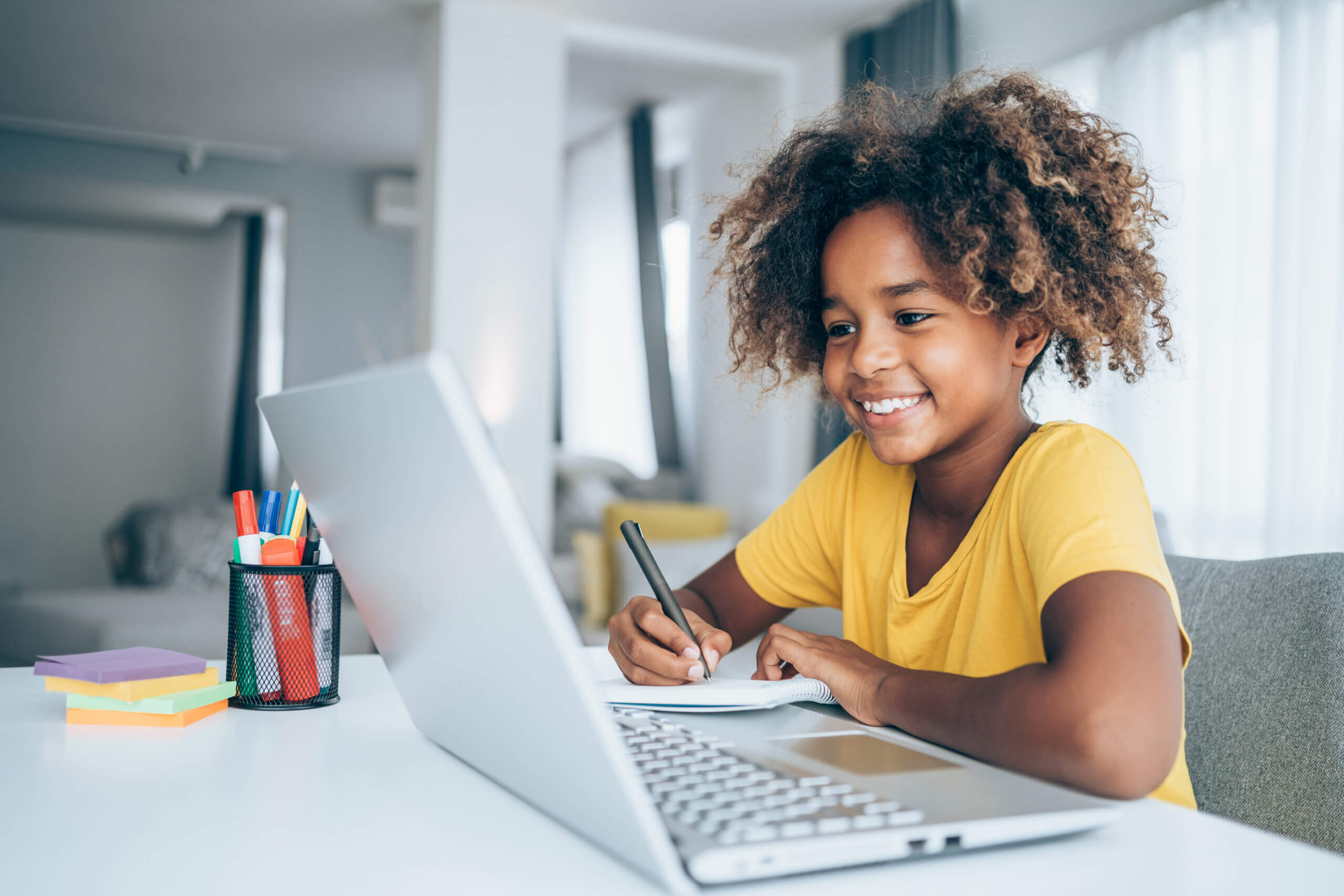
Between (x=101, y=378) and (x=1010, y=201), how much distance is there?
6.71m

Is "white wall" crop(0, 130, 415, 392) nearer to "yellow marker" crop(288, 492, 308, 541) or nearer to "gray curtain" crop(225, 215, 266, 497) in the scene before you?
"gray curtain" crop(225, 215, 266, 497)

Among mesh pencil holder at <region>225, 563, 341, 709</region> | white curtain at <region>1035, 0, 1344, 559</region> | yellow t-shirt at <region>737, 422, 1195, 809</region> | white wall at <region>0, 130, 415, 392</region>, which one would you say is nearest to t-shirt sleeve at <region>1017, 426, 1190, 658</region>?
yellow t-shirt at <region>737, 422, 1195, 809</region>

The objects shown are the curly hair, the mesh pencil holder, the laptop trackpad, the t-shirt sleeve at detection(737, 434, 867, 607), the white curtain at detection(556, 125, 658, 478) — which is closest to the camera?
the laptop trackpad

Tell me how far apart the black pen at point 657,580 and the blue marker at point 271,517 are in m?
0.28

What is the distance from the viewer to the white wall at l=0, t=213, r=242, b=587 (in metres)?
6.25

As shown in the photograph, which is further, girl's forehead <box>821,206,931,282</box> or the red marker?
girl's forehead <box>821,206,931,282</box>

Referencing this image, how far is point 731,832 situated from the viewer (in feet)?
1.39

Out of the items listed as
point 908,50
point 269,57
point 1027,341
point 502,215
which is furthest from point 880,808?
point 269,57

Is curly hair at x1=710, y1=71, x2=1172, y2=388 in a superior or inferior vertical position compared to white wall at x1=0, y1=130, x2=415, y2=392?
inferior

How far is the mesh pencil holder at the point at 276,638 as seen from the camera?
2.66 ft

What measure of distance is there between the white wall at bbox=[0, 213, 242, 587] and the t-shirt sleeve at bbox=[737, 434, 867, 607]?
20.2ft

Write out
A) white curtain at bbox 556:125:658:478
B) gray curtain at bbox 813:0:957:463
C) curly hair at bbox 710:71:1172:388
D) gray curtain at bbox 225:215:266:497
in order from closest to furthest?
1. curly hair at bbox 710:71:1172:388
2. gray curtain at bbox 813:0:957:463
3. white curtain at bbox 556:125:658:478
4. gray curtain at bbox 225:215:266:497

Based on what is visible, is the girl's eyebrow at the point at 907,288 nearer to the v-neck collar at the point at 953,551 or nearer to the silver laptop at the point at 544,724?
the v-neck collar at the point at 953,551

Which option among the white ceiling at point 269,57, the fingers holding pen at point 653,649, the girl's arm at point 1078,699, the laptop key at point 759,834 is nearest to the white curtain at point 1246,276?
the white ceiling at point 269,57
